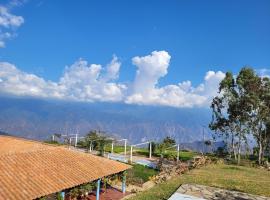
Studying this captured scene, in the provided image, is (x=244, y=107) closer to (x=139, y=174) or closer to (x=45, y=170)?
(x=139, y=174)

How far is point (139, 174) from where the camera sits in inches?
1203

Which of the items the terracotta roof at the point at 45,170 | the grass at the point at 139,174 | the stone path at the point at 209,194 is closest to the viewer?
the terracotta roof at the point at 45,170

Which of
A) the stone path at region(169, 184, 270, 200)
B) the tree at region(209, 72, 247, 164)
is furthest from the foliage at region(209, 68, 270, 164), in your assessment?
the stone path at region(169, 184, 270, 200)

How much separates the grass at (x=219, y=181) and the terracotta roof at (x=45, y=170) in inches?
133

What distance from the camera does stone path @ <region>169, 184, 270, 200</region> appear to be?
22.7 meters

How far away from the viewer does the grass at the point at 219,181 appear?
24.0 meters

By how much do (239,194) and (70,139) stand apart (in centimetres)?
2918

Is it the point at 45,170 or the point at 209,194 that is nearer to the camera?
the point at 45,170

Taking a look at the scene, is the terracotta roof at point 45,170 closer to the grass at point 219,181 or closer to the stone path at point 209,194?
the grass at point 219,181

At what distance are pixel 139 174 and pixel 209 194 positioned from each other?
851 cm

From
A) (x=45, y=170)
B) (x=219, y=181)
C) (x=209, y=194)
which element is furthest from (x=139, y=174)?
(x=45, y=170)

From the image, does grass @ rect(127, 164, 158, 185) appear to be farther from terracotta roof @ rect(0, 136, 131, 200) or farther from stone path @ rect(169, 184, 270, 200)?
stone path @ rect(169, 184, 270, 200)

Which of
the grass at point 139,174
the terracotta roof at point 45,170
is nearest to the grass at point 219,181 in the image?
the grass at point 139,174

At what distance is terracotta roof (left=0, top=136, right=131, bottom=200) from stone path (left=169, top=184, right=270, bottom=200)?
4.89m
